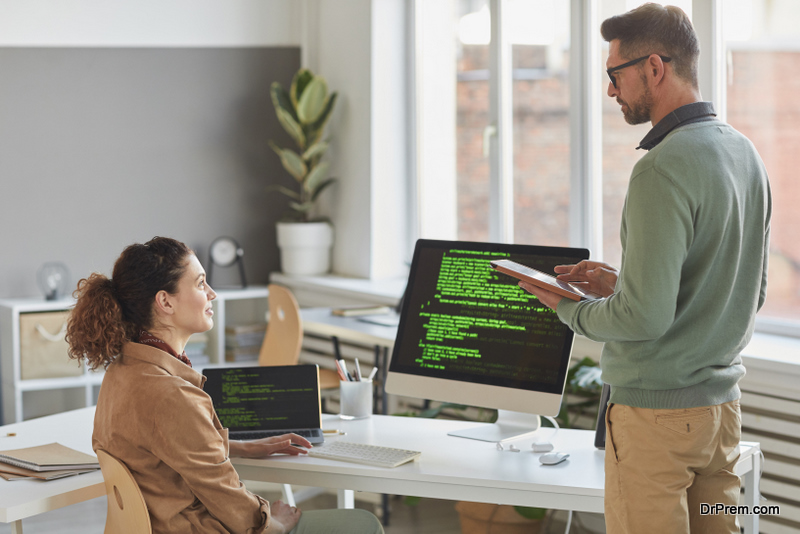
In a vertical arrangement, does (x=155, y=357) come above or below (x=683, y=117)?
below

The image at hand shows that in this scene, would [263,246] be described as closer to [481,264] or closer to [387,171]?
[387,171]

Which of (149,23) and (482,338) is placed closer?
(482,338)

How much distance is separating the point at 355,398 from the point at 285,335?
4.45ft

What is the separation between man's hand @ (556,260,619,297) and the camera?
187cm

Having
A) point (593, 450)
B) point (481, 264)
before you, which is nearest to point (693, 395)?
point (593, 450)

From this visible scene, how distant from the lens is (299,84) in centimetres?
475

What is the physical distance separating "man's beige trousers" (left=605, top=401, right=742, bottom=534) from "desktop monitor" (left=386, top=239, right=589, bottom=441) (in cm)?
44

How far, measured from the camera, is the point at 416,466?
6.43 ft

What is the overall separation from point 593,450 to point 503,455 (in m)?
0.23

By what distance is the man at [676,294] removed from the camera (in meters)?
1.49

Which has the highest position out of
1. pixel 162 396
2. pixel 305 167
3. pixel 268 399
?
pixel 305 167

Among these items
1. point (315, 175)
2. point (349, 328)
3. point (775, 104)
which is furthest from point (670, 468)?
point (315, 175)

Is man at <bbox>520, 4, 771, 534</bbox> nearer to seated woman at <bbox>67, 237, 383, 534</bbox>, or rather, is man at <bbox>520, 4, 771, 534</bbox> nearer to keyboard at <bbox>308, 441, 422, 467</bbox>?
keyboard at <bbox>308, 441, 422, 467</bbox>

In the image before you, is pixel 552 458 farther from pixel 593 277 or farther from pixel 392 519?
pixel 392 519
